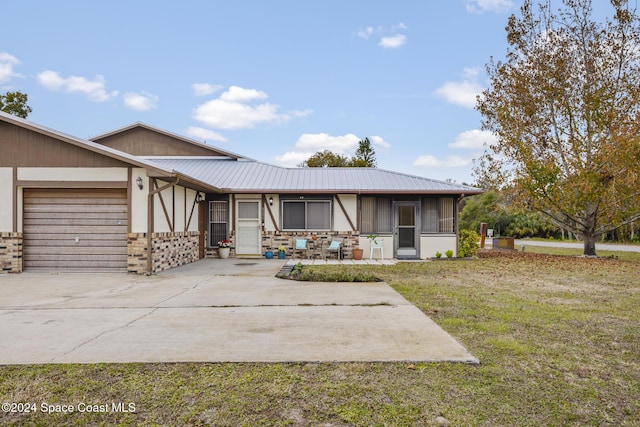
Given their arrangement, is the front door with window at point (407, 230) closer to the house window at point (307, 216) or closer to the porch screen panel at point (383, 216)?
the porch screen panel at point (383, 216)

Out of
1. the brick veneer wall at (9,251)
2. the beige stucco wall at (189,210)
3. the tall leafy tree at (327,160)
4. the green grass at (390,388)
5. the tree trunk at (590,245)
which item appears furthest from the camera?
the tall leafy tree at (327,160)

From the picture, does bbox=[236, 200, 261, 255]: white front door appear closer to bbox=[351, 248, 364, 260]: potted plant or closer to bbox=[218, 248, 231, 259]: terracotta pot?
bbox=[218, 248, 231, 259]: terracotta pot

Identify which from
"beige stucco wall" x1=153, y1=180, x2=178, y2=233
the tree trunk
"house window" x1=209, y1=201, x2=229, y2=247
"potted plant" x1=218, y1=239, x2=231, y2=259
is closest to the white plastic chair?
"potted plant" x1=218, y1=239, x2=231, y2=259

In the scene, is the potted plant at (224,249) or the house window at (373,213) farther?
the house window at (373,213)

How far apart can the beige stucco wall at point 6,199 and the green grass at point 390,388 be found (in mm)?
8047

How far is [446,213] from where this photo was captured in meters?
13.8

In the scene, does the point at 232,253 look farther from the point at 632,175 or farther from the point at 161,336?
the point at 632,175

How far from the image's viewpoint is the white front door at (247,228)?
1366cm

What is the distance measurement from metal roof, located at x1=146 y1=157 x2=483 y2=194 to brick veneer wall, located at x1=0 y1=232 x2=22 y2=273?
457 cm

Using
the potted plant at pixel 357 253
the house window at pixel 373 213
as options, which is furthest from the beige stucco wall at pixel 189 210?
the house window at pixel 373 213

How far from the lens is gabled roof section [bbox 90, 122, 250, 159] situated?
1675cm

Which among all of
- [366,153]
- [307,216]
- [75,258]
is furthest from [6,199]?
[366,153]

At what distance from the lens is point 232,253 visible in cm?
1361

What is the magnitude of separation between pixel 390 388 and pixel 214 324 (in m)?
2.55
